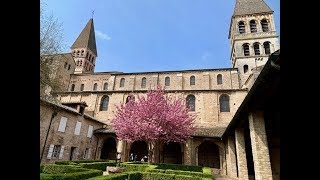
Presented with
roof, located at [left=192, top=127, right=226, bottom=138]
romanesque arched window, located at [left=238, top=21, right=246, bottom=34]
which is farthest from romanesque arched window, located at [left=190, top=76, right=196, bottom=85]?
romanesque arched window, located at [left=238, top=21, right=246, bottom=34]

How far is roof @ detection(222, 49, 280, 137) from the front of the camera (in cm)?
518

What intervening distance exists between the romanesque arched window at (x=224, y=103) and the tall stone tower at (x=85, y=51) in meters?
33.6

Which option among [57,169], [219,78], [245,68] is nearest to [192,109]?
[219,78]

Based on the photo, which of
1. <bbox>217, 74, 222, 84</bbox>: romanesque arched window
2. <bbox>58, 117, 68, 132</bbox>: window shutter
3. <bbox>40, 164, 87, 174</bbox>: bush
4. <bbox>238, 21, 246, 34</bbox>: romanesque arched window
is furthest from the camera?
<bbox>238, 21, 246, 34</bbox>: romanesque arched window

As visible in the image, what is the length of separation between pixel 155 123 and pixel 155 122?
0.16 m

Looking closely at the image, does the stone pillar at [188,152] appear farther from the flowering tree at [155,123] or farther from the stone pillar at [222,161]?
the stone pillar at [222,161]

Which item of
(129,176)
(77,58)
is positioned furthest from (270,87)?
(77,58)

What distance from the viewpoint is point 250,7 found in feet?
124

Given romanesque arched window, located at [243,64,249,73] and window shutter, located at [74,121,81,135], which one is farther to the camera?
romanesque arched window, located at [243,64,249,73]

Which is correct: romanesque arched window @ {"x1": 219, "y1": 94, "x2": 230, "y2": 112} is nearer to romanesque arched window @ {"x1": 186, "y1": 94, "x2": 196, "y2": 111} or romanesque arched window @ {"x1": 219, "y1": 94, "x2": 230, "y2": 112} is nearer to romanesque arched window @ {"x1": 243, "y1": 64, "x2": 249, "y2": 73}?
romanesque arched window @ {"x1": 186, "y1": 94, "x2": 196, "y2": 111}

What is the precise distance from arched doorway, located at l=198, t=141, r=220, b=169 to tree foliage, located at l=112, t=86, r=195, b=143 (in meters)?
4.29
